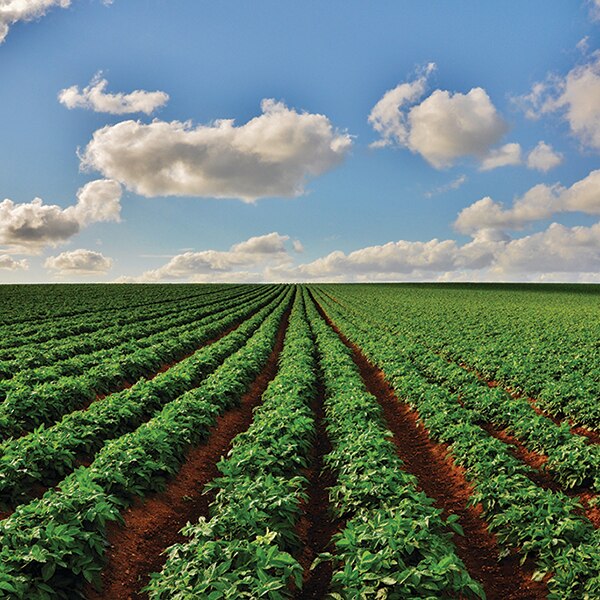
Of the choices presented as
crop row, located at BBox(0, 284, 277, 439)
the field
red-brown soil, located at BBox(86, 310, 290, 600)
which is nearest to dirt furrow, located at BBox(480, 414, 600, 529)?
the field

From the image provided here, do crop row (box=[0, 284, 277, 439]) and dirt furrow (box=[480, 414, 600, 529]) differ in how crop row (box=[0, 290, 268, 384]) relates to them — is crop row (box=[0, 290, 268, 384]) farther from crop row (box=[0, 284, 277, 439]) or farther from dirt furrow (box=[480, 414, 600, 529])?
dirt furrow (box=[480, 414, 600, 529])

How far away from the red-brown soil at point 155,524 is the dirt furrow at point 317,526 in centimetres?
198

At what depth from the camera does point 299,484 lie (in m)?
7.43

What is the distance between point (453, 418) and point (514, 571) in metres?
5.36

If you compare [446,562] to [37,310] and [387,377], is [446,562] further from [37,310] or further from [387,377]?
[37,310]

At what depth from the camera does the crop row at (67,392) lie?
11328 mm

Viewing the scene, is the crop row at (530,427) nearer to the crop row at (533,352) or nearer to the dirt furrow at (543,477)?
the dirt furrow at (543,477)

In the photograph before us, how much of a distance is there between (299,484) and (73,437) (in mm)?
5372

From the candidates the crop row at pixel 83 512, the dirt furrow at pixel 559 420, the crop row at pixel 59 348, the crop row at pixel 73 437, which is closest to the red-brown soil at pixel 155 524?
the crop row at pixel 83 512

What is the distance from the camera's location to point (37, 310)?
4219 cm

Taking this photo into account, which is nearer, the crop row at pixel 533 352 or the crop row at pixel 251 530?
the crop row at pixel 251 530

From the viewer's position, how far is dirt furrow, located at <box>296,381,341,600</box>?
20.5ft

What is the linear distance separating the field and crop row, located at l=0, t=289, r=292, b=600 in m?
0.03

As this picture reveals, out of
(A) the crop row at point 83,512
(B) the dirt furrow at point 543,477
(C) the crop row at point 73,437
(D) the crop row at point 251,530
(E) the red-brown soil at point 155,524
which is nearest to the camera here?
(D) the crop row at point 251,530
